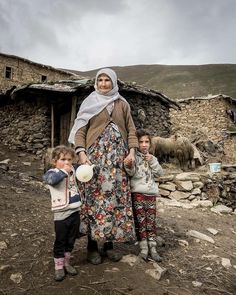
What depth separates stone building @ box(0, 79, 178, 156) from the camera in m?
10.4

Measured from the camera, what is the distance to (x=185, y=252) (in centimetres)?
370

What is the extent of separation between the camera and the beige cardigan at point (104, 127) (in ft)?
9.56

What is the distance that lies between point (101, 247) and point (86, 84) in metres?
7.20

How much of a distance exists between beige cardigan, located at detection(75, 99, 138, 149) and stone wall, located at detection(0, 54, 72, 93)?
17.9m

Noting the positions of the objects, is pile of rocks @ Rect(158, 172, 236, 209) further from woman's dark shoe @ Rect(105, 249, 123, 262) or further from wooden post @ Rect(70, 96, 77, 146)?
woman's dark shoe @ Rect(105, 249, 123, 262)

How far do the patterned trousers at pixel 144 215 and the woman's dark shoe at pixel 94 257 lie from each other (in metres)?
0.44

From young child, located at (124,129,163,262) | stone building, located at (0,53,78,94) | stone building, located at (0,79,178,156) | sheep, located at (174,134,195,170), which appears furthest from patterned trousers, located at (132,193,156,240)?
stone building, located at (0,53,78,94)

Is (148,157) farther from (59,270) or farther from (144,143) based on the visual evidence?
(59,270)

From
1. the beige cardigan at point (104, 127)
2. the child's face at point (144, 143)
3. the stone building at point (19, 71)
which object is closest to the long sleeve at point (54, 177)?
the beige cardigan at point (104, 127)

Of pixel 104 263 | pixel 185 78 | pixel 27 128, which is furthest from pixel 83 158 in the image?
pixel 185 78

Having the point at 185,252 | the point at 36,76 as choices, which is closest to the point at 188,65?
the point at 36,76

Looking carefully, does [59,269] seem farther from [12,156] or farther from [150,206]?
[12,156]

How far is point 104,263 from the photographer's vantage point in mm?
2850

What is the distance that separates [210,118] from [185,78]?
98.1 feet
